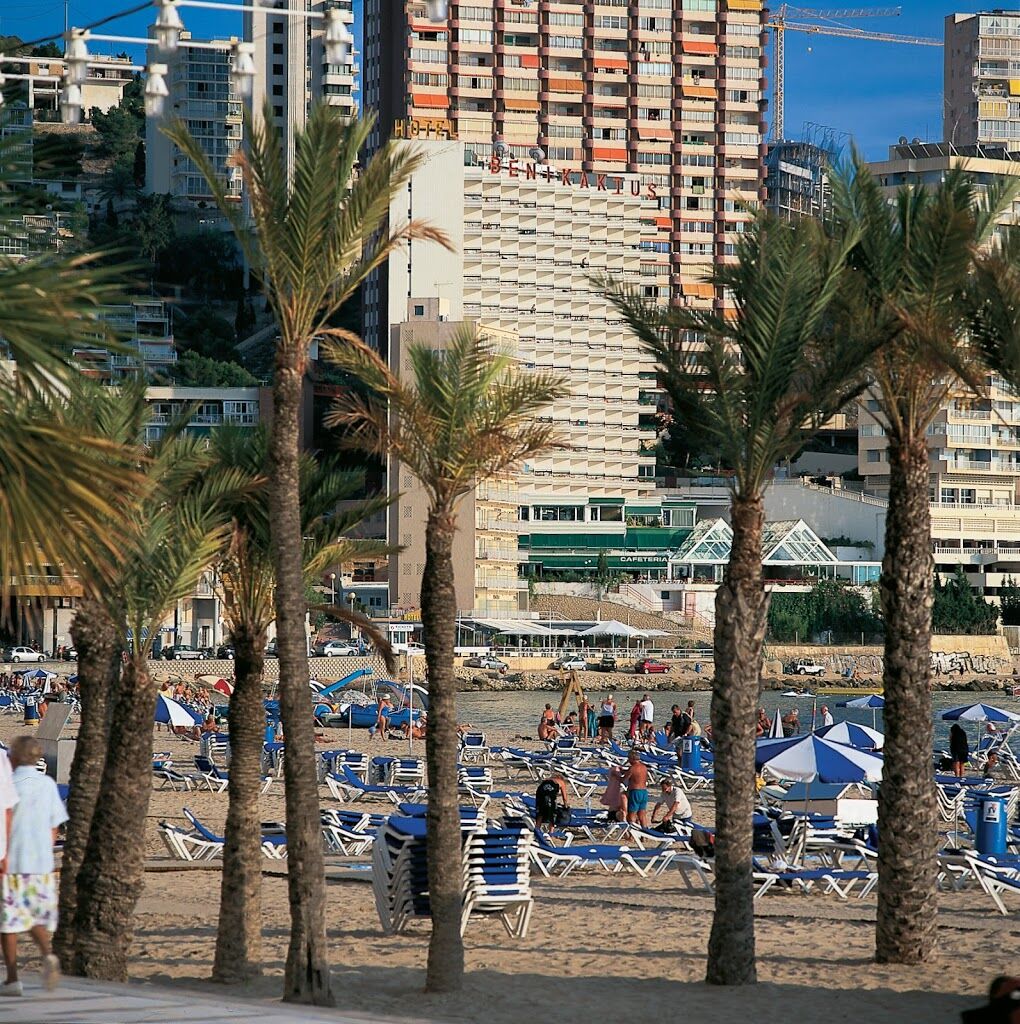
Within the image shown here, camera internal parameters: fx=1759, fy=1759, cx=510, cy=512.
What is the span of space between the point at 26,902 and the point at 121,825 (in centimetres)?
400

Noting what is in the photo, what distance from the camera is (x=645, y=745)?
118 feet

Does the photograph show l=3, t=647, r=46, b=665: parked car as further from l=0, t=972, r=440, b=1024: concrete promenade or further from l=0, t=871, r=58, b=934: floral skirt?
l=0, t=972, r=440, b=1024: concrete promenade

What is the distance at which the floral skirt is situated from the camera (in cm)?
821

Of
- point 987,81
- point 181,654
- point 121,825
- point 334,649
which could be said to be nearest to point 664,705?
point 334,649

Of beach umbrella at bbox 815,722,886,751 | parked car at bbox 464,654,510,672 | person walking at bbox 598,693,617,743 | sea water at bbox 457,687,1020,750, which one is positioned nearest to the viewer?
beach umbrella at bbox 815,722,886,751

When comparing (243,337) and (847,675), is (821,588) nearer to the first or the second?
(847,675)

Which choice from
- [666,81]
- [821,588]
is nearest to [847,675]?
[821,588]

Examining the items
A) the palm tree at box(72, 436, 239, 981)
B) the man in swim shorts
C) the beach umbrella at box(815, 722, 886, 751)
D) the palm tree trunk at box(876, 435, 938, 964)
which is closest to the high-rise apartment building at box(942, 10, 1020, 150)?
the beach umbrella at box(815, 722, 886, 751)

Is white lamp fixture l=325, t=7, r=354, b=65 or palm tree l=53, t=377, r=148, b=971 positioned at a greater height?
white lamp fixture l=325, t=7, r=354, b=65

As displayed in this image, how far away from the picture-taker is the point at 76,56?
38.9 ft

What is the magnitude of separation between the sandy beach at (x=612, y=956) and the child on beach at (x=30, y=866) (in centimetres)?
378

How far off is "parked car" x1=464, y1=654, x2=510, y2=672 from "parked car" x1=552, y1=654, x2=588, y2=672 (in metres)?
2.58

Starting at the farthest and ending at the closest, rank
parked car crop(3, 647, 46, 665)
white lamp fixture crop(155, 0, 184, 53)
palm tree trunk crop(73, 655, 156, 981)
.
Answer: parked car crop(3, 647, 46, 665) < palm tree trunk crop(73, 655, 156, 981) < white lamp fixture crop(155, 0, 184, 53)

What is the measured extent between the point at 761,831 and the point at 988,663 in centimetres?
7569
